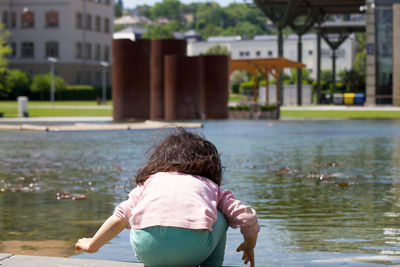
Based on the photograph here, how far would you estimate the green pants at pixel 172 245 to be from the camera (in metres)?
4.47

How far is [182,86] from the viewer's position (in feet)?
127

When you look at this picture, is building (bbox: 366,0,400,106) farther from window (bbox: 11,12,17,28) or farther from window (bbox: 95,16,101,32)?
window (bbox: 11,12,17,28)

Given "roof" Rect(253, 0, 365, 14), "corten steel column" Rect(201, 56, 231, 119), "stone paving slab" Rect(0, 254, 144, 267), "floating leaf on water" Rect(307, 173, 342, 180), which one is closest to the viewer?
"stone paving slab" Rect(0, 254, 144, 267)

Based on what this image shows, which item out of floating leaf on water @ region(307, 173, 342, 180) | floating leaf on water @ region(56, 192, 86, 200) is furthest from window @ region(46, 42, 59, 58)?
floating leaf on water @ region(56, 192, 86, 200)

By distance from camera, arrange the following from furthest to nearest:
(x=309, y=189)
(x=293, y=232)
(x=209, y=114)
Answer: (x=209, y=114), (x=309, y=189), (x=293, y=232)

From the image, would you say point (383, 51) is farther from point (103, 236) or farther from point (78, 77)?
point (103, 236)

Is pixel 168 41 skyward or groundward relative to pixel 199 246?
skyward

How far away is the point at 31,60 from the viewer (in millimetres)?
102938

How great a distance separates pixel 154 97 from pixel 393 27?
25.8 m

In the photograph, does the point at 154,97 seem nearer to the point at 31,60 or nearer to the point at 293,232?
the point at 293,232

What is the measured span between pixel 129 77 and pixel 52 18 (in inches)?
2577

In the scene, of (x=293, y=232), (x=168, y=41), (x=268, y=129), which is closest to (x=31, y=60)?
(x=168, y=41)

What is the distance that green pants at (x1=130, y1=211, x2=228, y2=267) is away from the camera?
447 centimetres

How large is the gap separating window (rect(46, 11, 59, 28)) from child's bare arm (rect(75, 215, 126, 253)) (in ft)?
326
